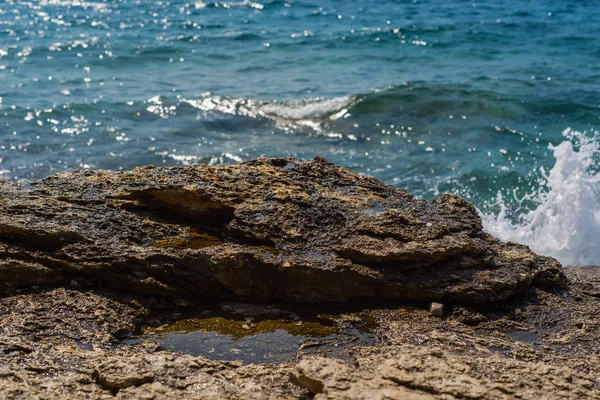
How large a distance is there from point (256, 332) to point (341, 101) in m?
8.55

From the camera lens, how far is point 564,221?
273 inches

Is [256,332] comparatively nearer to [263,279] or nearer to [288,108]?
[263,279]

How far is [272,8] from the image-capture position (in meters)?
21.6

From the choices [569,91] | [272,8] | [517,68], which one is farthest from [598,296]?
[272,8]

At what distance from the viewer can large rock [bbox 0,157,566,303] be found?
3.67 metres

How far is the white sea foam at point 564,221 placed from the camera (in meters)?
6.77

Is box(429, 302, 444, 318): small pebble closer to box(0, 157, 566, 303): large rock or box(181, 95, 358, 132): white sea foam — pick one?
box(0, 157, 566, 303): large rock

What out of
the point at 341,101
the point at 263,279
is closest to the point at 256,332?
the point at 263,279

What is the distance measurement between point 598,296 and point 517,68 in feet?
37.2

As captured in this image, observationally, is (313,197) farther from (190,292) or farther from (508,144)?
(508,144)

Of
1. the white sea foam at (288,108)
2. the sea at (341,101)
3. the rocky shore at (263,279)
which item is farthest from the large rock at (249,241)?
the white sea foam at (288,108)

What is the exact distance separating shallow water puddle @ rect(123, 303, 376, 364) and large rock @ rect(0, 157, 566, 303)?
0.14 metres

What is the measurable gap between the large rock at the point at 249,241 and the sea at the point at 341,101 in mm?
3264

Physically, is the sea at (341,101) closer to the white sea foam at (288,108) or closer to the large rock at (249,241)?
the white sea foam at (288,108)
